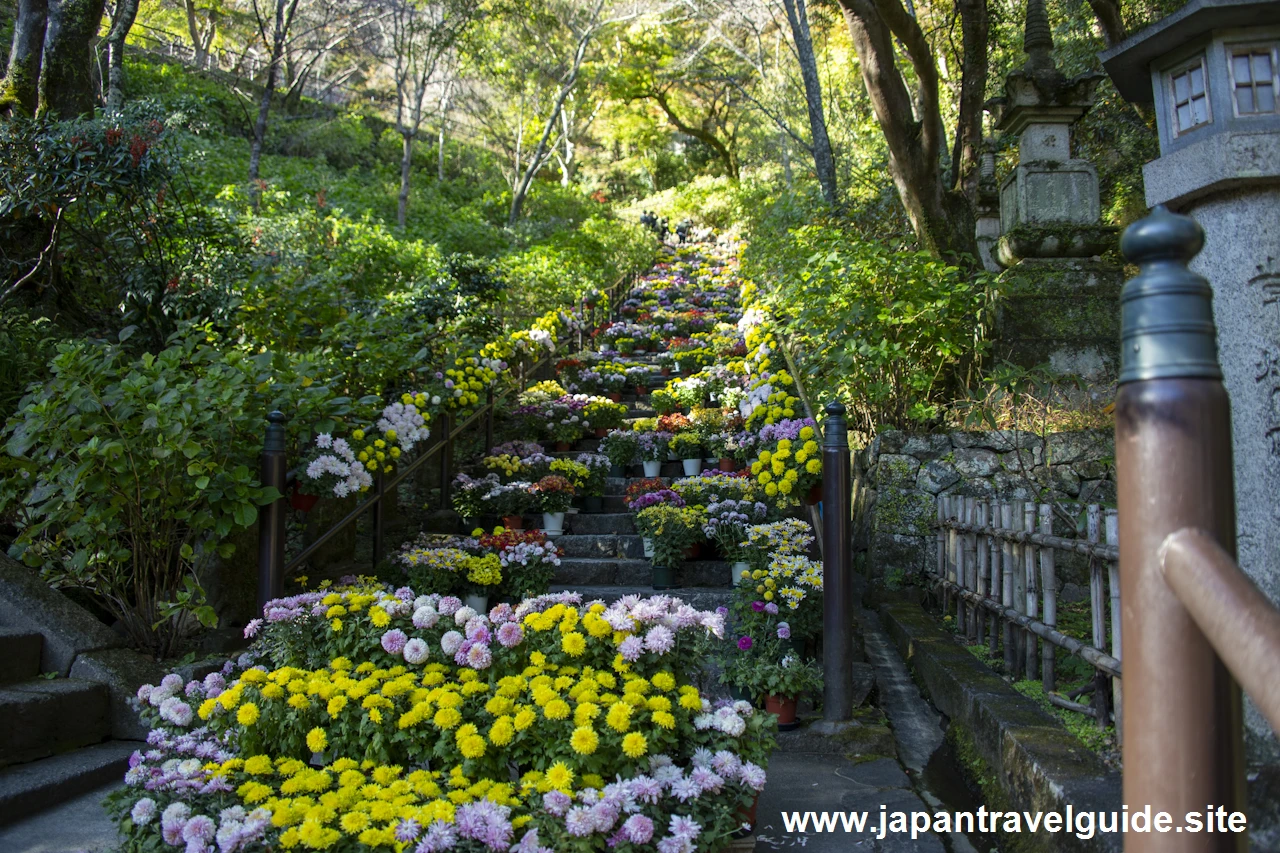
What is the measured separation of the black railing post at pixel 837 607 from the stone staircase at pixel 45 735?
2.80 m

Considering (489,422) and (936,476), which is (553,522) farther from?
(936,476)

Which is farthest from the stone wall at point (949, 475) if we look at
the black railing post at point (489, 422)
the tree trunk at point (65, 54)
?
the tree trunk at point (65, 54)

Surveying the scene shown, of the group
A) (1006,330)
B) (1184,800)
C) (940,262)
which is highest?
(940,262)

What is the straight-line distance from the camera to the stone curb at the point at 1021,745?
7.38 feet

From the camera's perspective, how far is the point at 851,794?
3086 millimetres

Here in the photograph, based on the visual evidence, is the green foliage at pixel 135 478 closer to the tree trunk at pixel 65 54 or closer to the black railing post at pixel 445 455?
the black railing post at pixel 445 455

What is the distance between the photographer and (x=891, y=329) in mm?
5980

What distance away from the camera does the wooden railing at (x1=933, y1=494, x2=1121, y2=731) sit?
9.34ft

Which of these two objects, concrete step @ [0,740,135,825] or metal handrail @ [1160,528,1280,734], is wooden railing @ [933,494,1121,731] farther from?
concrete step @ [0,740,135,825]

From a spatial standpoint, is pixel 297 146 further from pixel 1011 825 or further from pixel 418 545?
pixel 1011 825

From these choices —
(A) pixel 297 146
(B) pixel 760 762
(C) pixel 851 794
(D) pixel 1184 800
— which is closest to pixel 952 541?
(C) pixel 851 794

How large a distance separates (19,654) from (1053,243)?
6.71 meters

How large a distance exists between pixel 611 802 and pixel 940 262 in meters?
5.23

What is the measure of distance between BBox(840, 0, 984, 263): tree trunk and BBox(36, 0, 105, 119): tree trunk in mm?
5000
